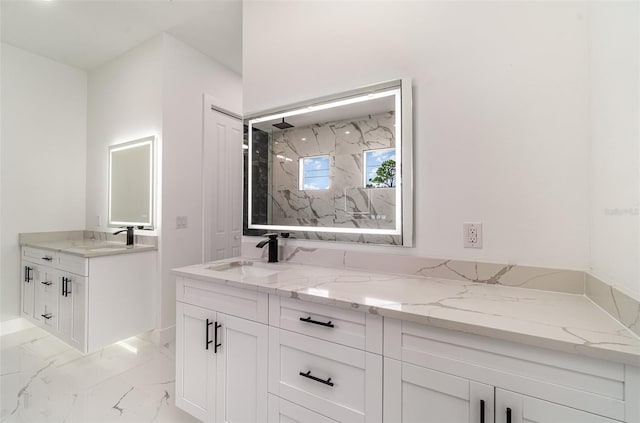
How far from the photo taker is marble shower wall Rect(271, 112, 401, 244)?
1.46m

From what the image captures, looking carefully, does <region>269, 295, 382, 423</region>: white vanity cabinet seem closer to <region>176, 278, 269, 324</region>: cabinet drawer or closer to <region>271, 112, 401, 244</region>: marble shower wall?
<region>176, 278, 269, 324</region>: cabinet drawer

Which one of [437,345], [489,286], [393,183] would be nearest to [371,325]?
[437,345]

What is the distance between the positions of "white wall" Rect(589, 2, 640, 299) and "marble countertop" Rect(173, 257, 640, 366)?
0.15 meters

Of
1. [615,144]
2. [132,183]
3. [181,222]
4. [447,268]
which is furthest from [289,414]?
[132,183]

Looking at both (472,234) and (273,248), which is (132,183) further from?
(472,234)

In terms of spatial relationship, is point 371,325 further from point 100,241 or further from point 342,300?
point 100,241

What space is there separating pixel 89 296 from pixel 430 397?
243 cm

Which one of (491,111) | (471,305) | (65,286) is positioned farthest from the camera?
(65,286)

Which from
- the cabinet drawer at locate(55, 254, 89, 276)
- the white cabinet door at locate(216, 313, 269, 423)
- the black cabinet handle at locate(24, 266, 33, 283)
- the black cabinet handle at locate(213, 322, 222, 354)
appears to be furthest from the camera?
the black cabinet handle at locate(24, 266, 33, 283)

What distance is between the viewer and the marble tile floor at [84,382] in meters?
1.61

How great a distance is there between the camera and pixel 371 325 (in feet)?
3.13

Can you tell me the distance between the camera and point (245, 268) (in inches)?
66.8

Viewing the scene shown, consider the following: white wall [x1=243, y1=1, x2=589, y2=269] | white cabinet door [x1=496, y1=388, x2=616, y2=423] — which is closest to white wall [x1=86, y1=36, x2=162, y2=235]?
white wall [x1=243, y1=1, x2=589, y2=269]

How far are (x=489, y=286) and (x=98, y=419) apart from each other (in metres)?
2.21
